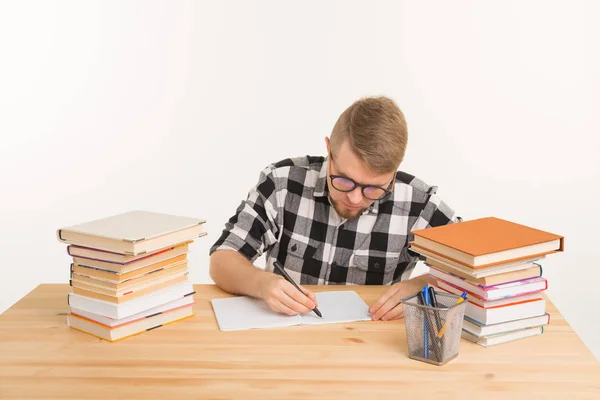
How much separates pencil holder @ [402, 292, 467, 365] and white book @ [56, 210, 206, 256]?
0.56m

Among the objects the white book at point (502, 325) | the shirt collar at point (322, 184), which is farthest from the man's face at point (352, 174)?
the white book at point (502, 325)

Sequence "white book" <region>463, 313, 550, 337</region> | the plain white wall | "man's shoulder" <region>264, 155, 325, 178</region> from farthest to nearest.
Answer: the plain white wall < "man's shoulder" <region>264, 155, 325, 178</region> < "white book" <region>463, 313, 550, 337</region>

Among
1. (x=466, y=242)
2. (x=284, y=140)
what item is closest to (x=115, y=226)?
(x=466, y=242)

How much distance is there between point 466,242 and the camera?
1586 millimetres

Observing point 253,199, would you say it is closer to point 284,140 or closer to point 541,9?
point 284,140

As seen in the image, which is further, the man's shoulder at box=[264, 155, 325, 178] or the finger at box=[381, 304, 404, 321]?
the man's shoulder at box=[264, 155, 325, 178]

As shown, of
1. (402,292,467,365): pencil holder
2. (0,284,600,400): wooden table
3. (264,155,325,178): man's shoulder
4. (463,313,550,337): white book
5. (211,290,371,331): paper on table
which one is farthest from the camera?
(264,155,325,178): man's shoulder

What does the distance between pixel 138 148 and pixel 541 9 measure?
7.93 feet

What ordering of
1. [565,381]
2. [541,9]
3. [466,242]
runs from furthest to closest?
[541,9] → [466,242] → [565,381]

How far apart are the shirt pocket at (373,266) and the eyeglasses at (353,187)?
1.13ft

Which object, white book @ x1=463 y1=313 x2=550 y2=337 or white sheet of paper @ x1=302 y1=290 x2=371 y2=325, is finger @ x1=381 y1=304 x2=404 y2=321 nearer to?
white sheet of paper @ x1=302 y1=290 x2=371 y2=325

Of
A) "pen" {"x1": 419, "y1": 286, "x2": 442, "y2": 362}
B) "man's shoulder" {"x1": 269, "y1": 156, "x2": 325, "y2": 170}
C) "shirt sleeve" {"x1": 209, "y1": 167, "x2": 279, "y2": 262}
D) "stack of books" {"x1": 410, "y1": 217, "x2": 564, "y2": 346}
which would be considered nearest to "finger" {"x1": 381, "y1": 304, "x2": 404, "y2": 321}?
"stack of books" {"x1": 410, "y1": 217, "x2": 564, "y2": 346}

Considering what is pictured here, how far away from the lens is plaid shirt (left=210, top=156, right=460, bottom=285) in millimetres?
2240

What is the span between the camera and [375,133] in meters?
1.92
